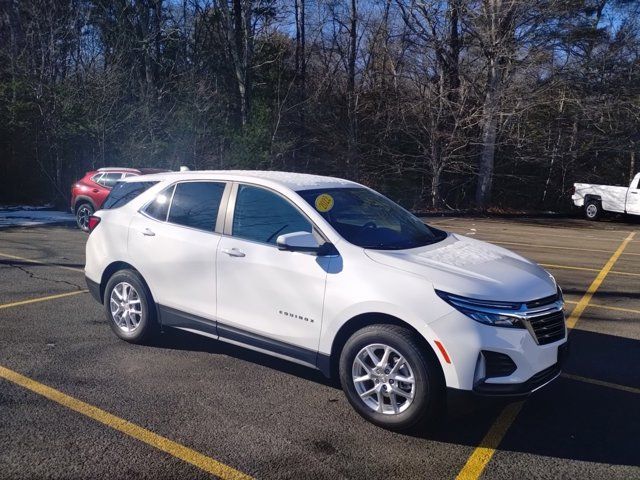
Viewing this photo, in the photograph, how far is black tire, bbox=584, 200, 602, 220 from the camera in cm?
2180

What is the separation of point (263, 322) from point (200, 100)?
66.7ft

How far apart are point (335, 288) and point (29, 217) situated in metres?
15.8

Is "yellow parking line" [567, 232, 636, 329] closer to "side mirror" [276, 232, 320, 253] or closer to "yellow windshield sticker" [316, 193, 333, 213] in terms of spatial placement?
"yellow windshield sticker" [316, 193, 333, 213]

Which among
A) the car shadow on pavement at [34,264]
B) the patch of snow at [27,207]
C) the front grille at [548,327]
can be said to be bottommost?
the patch of snow at [27,207]

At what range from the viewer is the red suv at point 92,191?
14.4 m

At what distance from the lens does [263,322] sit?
4.39 meters

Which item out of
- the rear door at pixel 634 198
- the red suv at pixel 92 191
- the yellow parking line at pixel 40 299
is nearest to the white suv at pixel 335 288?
the yellow parking line at pixel 40 299

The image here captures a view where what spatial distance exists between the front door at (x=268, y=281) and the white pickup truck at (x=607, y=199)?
1912cm

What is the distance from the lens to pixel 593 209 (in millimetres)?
21953

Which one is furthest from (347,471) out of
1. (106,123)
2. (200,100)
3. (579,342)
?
(200,100)

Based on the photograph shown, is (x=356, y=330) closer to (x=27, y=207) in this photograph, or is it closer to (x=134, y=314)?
(x=134, y=314)

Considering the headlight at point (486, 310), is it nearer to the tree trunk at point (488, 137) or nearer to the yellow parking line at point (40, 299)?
the yellow parking line at point (40, 299)

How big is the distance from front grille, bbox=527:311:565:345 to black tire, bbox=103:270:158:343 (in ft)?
10.4

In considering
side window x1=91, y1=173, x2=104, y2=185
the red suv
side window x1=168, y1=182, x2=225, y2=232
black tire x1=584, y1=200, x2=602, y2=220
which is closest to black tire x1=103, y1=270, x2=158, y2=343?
side window x1=168, y1=182, x2=225, y2=232
